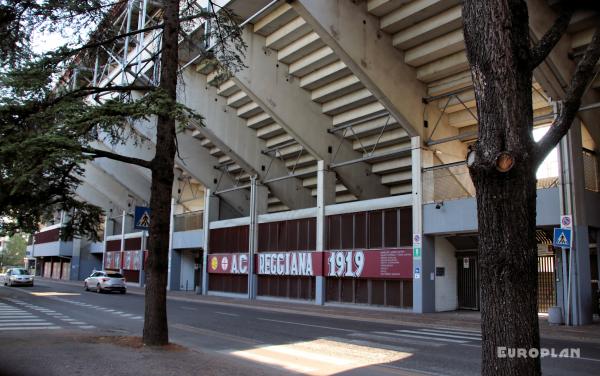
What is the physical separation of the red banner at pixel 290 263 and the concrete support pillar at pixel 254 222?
49cm

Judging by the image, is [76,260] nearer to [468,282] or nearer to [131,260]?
[131,260]

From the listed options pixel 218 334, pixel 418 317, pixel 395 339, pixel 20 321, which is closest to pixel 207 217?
pixel 418 317

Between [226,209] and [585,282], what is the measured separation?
24.9 m

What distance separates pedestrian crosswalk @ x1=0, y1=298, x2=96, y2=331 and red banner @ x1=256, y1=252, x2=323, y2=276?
41.8ft

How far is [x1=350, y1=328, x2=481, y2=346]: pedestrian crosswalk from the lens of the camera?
13.7 meters

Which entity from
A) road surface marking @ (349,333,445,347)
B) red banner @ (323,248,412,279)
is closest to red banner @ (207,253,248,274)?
red banner @ (323,248,412,279)

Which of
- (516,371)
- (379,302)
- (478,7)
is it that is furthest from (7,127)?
(379,302)

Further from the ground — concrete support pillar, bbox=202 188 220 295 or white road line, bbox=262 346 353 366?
concrete support pillar, bbox=202 188 220 295

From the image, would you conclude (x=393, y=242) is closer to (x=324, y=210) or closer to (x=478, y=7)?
(x=324, y=210)

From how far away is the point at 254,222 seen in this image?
32781 mm

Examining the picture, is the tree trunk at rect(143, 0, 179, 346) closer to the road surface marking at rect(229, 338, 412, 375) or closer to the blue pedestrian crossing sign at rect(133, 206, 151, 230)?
the road surface marking at rect(229, 338, 412, 375)

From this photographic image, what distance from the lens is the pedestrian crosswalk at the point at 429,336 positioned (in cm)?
1368

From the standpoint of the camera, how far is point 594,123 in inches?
827

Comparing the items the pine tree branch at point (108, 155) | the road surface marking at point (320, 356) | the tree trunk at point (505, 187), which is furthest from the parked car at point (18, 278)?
the tree trunk at point (505, 187)
